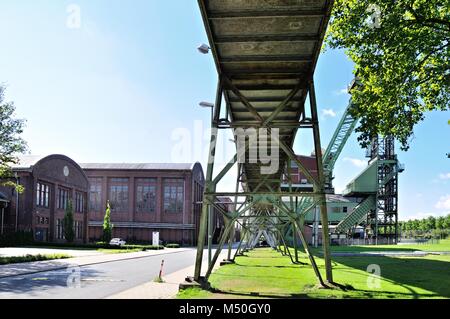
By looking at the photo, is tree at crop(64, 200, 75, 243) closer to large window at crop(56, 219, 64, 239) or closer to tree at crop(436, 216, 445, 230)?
large window at crop(56, 219, 64, 239)

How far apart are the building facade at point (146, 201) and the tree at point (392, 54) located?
6141 cm

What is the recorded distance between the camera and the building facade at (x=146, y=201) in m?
78.2

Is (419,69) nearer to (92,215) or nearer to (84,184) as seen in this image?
(84,184)

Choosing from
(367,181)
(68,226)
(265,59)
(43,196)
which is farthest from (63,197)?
(265,59)

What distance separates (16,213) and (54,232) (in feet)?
22.4

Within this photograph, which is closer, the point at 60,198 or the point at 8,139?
the point at 8,139

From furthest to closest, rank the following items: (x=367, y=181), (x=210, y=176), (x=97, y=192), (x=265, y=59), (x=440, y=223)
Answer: (x=440, y=223) → (x=97, y=192) → (x=367, y=181) → (x=210, y=176) → (x=265, y=59)

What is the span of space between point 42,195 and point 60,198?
4983 mm

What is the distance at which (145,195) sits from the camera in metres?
79.8

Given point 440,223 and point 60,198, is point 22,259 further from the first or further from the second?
point 440,223

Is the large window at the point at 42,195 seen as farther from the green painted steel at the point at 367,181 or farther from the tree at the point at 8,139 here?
the green painted steel at the point at 367,181

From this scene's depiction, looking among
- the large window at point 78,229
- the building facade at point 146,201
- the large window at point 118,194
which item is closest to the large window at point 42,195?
the large window at point 78,229

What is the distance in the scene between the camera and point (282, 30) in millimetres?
10836
